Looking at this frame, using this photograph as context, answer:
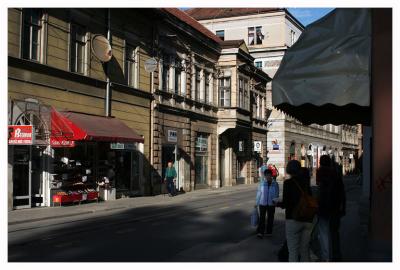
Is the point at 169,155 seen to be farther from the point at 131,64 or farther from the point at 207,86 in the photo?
the point at 207,86

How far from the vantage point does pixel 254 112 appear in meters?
45.2

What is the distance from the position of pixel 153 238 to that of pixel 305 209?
5.29 metres

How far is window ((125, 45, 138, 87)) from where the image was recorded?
25406mm

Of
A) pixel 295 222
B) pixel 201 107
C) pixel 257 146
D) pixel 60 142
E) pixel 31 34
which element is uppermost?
pixel 31 34

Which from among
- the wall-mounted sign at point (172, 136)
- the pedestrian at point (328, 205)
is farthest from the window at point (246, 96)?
the pedestrian at point (328, 205)

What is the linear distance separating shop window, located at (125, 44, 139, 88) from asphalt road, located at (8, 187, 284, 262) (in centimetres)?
952

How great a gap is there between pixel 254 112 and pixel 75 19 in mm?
25801

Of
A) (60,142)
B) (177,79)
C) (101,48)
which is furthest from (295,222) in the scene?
(177,79)

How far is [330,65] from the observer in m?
6.74

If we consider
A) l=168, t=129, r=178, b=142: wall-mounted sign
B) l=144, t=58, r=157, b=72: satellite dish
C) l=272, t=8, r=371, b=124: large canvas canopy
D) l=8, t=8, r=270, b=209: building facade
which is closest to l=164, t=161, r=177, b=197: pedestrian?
l=8, t=8, r=270, b=209: building facade

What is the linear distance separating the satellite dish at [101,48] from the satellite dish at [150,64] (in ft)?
11.8

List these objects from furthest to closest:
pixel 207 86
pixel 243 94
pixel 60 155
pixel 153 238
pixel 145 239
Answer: pixel 243 94 < pixel 207 86 < pixel 60 155 < pixel 153 238 < pixel 145 239

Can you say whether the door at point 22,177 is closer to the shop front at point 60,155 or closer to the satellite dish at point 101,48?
the shop front at point 60,155

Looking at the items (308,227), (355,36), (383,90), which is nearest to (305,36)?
(355,36)
